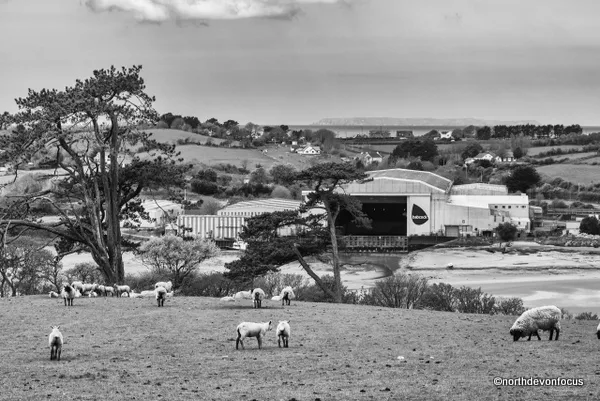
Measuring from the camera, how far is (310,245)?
4216cm

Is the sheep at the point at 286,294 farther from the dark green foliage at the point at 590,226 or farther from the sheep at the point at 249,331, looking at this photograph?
the dark green foliage at the point at 590,226

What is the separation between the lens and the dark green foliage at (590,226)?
115 m

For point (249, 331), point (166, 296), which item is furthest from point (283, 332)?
point (166, 296)

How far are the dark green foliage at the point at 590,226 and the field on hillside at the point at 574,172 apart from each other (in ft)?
165

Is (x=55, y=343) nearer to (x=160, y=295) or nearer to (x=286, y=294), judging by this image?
(x=160, y=295)

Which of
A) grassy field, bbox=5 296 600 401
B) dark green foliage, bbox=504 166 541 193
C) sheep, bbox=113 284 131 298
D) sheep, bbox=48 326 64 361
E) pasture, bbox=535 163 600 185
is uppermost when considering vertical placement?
pasture, bbox=535 163 600 185

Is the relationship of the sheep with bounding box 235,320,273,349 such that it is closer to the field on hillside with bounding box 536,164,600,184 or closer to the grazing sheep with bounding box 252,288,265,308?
the grazing sheep with bounding box 252,288,265,308

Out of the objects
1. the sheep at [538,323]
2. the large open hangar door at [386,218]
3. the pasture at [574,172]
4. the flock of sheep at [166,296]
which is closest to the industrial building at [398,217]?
the large open hangar door at [386,218]

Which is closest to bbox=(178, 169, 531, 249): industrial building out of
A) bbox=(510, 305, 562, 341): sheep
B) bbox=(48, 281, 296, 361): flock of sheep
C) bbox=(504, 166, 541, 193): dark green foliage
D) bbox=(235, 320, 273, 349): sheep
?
bbox=(504, 166, 541, 193): dark green foliage

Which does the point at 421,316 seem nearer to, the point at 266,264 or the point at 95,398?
the point at 266,264

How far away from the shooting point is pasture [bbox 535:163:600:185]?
166925mm

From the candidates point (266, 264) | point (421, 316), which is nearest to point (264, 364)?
point (421, 316)

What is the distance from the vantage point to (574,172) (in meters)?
174

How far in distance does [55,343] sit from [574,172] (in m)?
163
